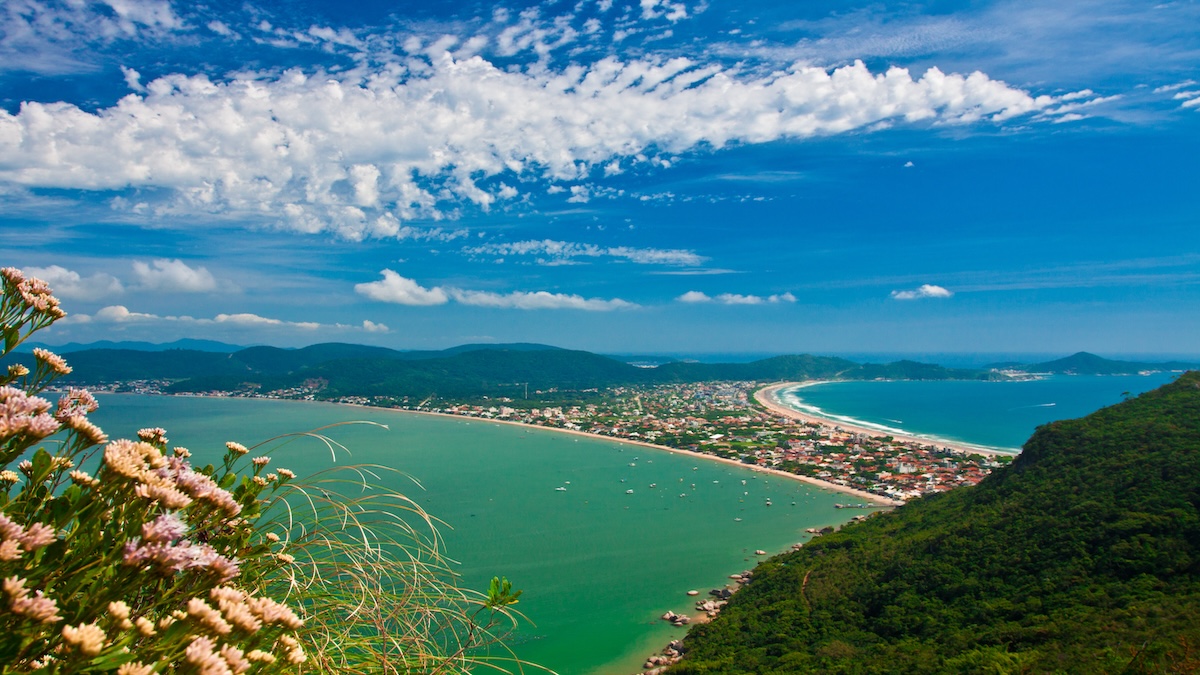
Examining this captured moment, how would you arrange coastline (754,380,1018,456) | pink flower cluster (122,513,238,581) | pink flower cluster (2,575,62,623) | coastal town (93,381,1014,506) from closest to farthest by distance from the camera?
pink flower cluster (2,575,62,623), pink flower cluster (122,513,238,581), coastal town (93,381,1014,506), coastline (754,380,1018,456)

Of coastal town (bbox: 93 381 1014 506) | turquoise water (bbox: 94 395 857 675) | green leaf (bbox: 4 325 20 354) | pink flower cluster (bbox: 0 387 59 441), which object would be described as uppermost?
green leaf (bbox: 4 325 20 354)

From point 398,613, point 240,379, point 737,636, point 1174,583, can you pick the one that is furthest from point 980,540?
point 240,379

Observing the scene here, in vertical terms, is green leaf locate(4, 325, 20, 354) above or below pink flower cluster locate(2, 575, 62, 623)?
above

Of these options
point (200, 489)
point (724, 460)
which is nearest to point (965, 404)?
point (724, 460)

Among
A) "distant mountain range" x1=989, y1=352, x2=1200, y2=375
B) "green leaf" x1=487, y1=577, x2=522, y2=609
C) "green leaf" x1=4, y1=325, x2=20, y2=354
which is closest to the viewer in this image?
"green leaf" x1=4, y1=325, x2=20, y2=354

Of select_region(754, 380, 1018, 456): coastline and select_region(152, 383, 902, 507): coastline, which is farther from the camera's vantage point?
select_region(754, 380, 1018, 456): coastline

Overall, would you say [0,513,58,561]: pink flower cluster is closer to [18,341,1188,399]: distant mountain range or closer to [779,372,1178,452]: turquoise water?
[779,372,1178,452]: turquoise water

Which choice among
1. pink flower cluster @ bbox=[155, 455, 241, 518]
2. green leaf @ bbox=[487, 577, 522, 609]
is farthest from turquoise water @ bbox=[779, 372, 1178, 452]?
pink flower cluster @ bbox=[155, 455, 241, 518]
